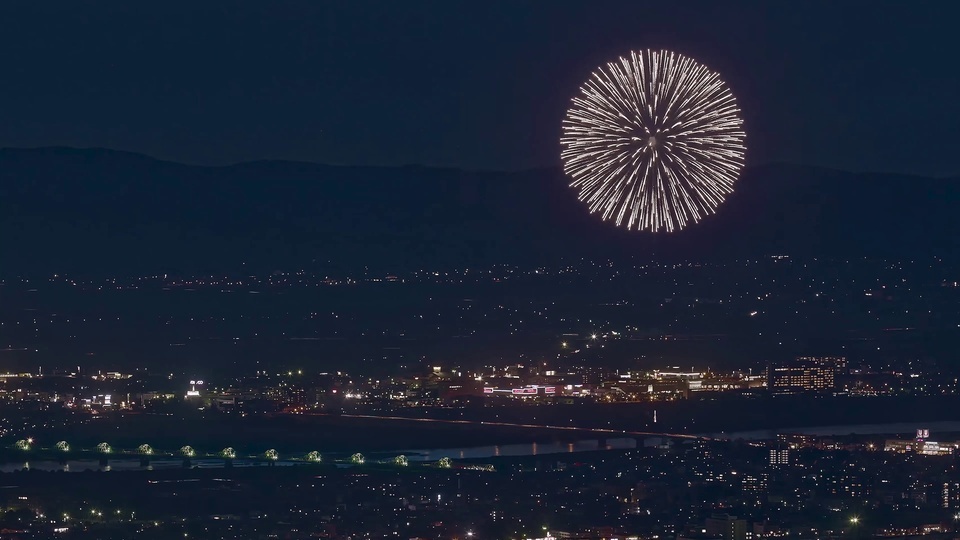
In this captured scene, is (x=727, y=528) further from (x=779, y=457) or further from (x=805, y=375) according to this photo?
(x=805, y=375)

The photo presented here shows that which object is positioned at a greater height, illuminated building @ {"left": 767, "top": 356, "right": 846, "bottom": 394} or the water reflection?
illuminated building @ {"left": 767, "top": 356, "right": 846, "bottom": 394}

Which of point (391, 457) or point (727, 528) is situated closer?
point (727, 528)

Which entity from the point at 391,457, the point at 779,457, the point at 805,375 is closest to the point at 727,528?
the point at 779,457

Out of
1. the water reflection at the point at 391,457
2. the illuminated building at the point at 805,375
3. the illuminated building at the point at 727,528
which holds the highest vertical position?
the illuminated building at the point at 805,375

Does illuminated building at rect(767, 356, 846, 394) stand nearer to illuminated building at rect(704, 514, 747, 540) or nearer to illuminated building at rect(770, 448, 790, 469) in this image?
illuminated building at rect(770, 448, 790, 469)

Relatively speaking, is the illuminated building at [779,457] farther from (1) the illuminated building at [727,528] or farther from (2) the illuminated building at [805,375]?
(2) the illuminated building at [805,375]

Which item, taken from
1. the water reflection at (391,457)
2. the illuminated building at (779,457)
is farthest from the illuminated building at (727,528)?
the water reflection at (391,457)

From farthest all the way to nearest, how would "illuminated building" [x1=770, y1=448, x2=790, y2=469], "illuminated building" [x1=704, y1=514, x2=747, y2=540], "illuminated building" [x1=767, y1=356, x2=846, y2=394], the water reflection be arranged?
1. "illuminated building" [x1=767, y1=356, x2=846, y2=394]
2. the water reflection
3. "illuminated building" [x1=770, y1=448, x2=790, y2=469]
4. "illuminated building" [x1=704, y1=514, x2=747, y2=540]

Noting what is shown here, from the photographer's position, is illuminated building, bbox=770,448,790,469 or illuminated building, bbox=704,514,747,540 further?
illuminated building, bbox=770,448,790,469

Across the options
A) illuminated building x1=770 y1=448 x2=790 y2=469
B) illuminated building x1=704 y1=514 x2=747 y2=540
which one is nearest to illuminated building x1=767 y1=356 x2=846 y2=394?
illuminated building x1=770 y1=448 x2=790 y2=469

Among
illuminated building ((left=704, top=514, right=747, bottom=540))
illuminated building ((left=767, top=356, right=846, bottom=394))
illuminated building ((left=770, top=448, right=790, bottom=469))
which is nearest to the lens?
illuminated building ((left=704, top=514, right=747, bottom=540))

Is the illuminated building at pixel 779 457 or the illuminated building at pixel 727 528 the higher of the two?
the illuminated building at pixel 779 457

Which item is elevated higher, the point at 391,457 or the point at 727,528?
the point at 391,457
